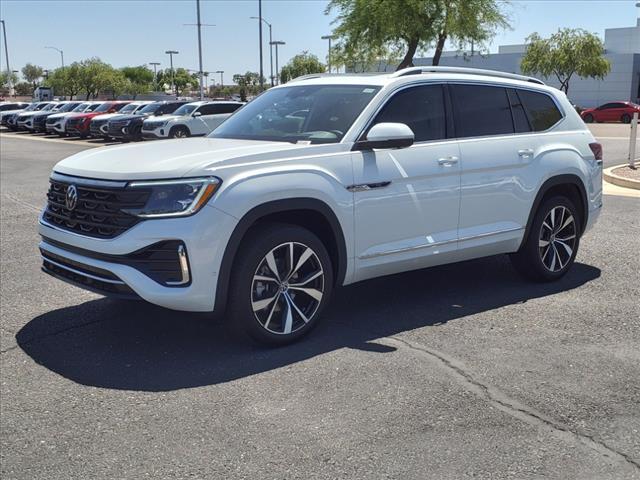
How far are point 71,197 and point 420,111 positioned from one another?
2716 millimetres

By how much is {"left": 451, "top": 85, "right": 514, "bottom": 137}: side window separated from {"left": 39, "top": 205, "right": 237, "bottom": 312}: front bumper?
7.89 ft

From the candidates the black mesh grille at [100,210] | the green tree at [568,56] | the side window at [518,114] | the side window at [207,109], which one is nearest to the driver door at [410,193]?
the side window at [518,114]

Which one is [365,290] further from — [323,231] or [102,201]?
[102,201]

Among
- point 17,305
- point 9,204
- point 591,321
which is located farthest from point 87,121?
point 591,321

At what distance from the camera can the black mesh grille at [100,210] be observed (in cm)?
446

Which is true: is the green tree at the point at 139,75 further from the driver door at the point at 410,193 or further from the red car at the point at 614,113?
the driver door at the point at 410,193

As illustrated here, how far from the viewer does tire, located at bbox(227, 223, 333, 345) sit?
4645 mm

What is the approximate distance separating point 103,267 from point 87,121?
29593 millimetres

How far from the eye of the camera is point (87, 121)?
105 ft

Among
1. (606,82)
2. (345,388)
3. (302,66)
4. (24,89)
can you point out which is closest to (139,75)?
(24,89)

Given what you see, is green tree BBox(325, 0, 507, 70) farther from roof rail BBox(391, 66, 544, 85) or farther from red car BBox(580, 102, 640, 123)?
roof rail BBox(391, 66, 544, 85)

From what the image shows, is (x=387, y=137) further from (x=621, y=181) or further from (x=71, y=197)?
(x=621, y=181)

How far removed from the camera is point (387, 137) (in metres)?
5.03

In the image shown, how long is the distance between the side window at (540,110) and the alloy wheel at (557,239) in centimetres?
78
